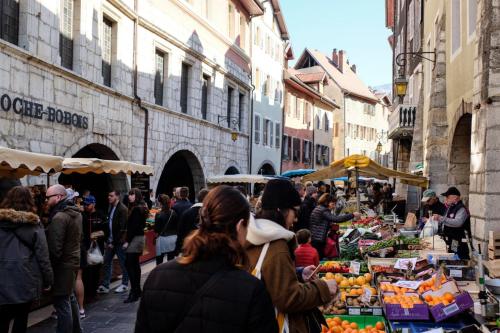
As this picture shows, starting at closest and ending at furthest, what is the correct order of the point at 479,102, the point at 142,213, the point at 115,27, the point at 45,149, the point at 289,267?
1. the point at 289,267
2. the point at 479,102
3. the point at 142,213
4. the point at 45,149
5. the point at 115,27

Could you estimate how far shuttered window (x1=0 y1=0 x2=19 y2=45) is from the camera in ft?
36.9

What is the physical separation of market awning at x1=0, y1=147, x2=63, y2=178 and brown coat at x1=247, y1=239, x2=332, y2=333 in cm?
564

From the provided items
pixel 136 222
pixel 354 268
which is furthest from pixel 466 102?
pixel 136 222

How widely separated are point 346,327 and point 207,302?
12.2ft

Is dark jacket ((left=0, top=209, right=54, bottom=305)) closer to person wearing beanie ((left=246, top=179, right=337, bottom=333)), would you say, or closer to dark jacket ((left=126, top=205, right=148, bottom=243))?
person wearing beanie ((left=246, top=179, right=337, bottom=333))

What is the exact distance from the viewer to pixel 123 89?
54.0 feet

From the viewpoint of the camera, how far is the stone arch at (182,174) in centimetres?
2253

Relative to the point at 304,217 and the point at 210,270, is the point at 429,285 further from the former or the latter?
the point at 304,217

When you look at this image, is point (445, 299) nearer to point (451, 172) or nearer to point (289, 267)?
point (289, 267)

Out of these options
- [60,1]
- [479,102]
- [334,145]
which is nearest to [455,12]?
[479,102]

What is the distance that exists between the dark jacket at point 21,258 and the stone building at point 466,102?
6.07m

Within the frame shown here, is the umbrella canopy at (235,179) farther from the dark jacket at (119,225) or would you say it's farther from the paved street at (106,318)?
the paved street at (106,318)

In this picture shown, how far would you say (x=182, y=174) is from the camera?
2336cm

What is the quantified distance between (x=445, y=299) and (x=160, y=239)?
5.88 m
